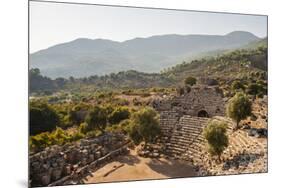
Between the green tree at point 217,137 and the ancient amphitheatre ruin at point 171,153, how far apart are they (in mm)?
140

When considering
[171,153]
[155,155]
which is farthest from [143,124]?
[171,153]

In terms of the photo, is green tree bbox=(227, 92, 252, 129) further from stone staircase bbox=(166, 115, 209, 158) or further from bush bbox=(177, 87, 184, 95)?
bush bbox=(177, 87, 184, 95)

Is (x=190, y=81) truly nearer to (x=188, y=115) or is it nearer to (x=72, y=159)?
(x=188, y=115)

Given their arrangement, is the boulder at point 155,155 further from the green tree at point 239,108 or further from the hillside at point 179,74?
the green tree at point 239,108

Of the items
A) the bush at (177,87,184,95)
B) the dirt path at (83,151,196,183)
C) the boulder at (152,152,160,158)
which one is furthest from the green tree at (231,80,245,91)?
the boulder at (152,152,160,158)

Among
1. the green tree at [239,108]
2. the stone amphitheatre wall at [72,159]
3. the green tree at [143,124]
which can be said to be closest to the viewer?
the stone amphitheatre wall at [72,159]

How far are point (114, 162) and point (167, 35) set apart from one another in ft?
9.06

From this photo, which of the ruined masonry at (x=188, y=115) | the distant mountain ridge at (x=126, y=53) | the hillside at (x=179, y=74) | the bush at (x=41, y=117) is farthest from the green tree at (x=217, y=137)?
the bush at (x=41, y=117)

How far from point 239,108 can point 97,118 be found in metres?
3.06

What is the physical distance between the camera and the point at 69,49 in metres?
7.39

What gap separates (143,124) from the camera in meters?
7.95

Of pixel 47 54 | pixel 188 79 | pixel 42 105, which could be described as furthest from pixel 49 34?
pixel 188 79

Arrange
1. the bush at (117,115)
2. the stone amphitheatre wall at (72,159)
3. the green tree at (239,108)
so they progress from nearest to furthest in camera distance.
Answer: the stone amphitheatre wall at (72,159) → the bush at (117,115) → the green tree at (239,108)

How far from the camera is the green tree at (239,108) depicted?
332 inches
